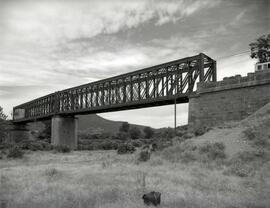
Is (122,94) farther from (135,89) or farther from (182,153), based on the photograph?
(182,153)

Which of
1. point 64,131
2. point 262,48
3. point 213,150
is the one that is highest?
point 262,48

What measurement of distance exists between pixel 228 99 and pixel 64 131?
47.4m

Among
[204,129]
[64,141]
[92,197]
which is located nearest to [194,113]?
[204,129]

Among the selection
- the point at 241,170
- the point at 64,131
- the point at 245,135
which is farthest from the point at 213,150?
the point at 64,131

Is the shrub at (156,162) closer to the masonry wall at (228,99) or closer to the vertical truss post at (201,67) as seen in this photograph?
the masonry wall at (228,99)

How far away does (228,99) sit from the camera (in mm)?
30016

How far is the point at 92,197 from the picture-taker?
11.1m

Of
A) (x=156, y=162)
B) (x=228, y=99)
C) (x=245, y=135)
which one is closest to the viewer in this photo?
(x=245, y=135)

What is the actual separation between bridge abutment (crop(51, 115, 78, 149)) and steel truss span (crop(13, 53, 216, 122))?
2172 millimetres

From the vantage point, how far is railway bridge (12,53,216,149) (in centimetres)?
3894

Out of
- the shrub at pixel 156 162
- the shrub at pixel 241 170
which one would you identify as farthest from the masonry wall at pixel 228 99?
the shrub at pixel 241 170

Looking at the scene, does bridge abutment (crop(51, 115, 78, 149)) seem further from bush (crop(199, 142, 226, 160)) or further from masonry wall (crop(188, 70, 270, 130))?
bush (crop(199, 142, 226, 160))

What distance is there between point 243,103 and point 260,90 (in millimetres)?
2041

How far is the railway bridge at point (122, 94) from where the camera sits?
128ft
